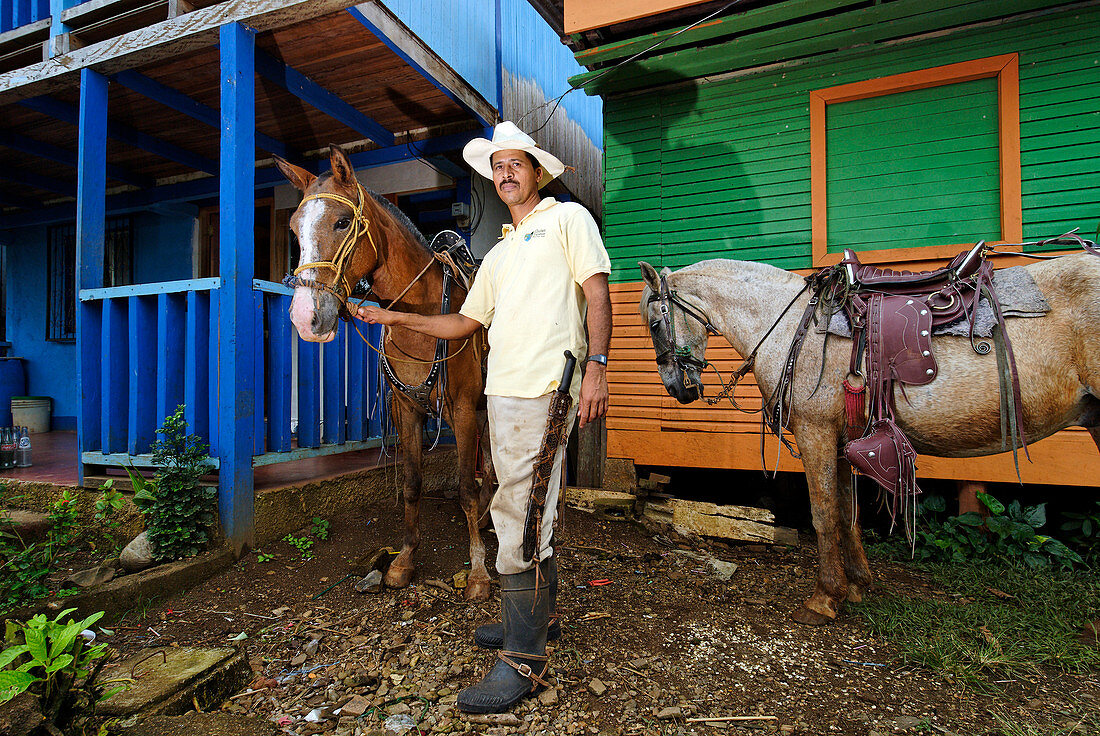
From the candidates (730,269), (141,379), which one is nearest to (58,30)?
(141,379)

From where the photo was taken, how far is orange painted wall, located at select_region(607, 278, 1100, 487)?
4.17 m

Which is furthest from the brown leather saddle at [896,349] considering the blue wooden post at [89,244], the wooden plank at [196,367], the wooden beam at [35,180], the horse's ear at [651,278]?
the wooden beam at [35,180]

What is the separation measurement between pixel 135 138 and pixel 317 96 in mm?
2491

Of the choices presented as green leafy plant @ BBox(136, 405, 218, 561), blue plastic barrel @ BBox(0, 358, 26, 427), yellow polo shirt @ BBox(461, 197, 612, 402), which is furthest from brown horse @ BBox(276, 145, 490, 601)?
blue plastic barrel @ BBox(0, 358, 26, 427)

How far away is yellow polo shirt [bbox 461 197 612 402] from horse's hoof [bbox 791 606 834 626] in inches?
75.5

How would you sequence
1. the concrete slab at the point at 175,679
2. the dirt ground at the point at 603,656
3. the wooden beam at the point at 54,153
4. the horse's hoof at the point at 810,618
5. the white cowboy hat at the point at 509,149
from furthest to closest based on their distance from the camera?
the wooden beam at the point at 54,153 → the horse's hoof at the point at 810,618 → the white cowboy hat at the point at 509,149 → the dirt ground at the point at 603,656 → the concrete slab at the point at 175,679

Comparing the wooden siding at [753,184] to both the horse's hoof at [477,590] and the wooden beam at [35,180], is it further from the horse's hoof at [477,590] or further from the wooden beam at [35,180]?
the wooden beam at [35,180]

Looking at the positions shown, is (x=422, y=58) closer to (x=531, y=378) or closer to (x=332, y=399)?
(x=332, y=399)

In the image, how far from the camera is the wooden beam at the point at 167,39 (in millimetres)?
3666

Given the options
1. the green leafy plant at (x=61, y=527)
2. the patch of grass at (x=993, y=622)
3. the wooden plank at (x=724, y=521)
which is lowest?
the patch of grass at (x=993, y=622)

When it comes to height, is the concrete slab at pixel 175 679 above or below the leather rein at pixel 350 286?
below

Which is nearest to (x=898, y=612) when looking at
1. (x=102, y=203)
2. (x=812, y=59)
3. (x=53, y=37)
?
(x=812, y=59)

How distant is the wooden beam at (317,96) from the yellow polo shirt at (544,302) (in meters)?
3.66

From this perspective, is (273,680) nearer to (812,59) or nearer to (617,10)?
(617,10)
